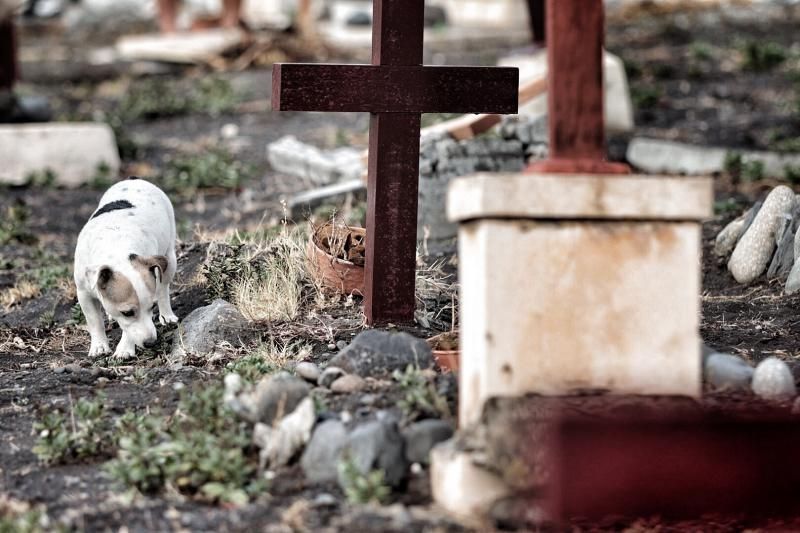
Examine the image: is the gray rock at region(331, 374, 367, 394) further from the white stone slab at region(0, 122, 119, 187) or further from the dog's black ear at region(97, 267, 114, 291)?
the white stone slab at region(0, 122, 119, 187)

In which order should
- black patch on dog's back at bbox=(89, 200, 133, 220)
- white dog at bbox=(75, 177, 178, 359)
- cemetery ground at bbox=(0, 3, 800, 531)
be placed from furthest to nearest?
black patch on dog's back at bbox=(89, 200, 133, 220)
white dog at bbox=(75, 177, 178, 359)
cemetery ground at bbox=(0, 3, 800, 531)

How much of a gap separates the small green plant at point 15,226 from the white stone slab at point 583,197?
23.1 feet

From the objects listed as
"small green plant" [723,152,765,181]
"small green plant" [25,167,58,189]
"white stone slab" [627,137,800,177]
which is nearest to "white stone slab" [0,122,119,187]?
"small green plant" [25,167,58,189]

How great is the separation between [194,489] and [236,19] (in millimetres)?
17037

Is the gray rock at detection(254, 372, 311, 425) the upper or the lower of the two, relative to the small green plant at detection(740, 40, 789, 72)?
lower

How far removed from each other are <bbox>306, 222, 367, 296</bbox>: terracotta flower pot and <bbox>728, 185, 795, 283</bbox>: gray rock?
2.53m

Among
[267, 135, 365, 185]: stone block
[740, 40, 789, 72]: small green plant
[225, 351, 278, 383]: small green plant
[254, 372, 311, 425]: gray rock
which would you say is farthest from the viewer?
[740, 40, 789, 72]: small green plant

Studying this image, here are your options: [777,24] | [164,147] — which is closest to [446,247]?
[164,147]

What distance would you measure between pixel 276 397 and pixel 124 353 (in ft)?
6.79

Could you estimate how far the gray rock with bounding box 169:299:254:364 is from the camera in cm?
680

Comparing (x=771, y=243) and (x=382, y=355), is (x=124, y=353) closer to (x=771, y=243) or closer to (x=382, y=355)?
(x=382, y=355)

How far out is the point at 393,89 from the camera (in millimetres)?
6746

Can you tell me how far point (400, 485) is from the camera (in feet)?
15.7

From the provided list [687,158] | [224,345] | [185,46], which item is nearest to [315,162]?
[687,158]
